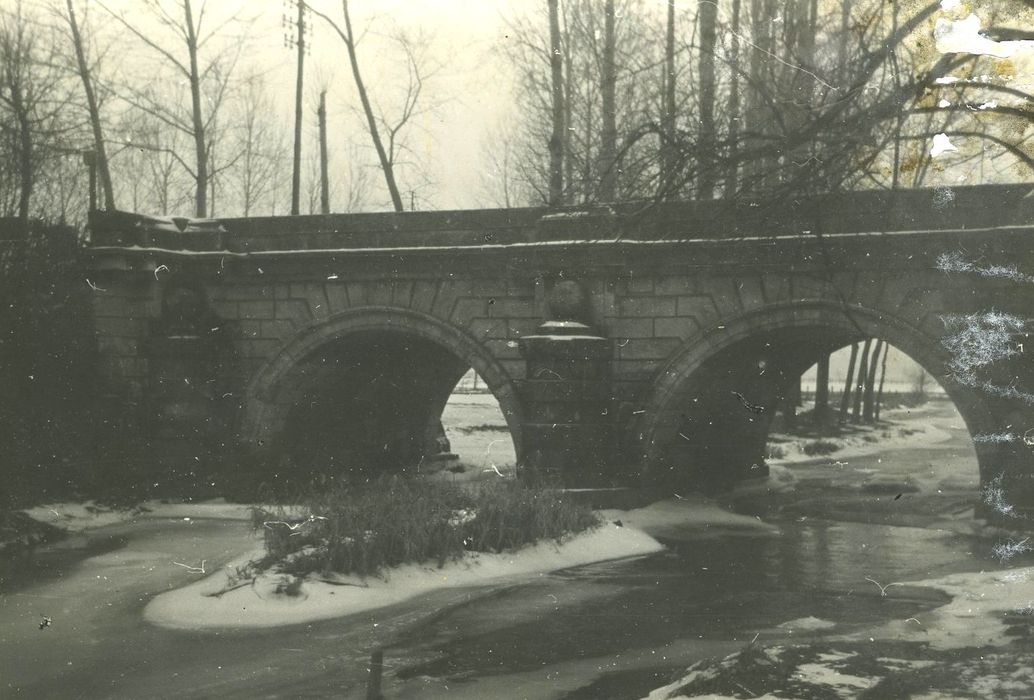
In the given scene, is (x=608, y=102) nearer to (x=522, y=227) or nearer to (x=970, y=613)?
(x=522, y=227)

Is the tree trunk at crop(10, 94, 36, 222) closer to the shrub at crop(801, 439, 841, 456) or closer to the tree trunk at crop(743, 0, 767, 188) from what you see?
the tree trunk at crop(743, 0, 767, 188)

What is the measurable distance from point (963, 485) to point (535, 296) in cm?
927

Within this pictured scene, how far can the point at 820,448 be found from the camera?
2534 cm

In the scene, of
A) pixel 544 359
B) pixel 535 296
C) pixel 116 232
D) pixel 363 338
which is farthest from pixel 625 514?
pixel 116 232

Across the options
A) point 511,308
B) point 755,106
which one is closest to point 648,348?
point 511,308

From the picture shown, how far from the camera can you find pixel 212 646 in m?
8.15

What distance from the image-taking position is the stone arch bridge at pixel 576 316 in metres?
12.9

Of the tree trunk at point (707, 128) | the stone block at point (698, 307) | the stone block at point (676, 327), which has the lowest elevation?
the stone block at point (676, 327)

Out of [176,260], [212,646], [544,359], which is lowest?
[212,646]

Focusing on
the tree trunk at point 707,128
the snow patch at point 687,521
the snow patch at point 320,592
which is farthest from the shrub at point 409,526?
the tree trunk at point 707,128

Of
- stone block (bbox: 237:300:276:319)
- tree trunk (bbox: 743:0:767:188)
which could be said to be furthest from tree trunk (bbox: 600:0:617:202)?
stone block (bbox: 237:300:276:319)

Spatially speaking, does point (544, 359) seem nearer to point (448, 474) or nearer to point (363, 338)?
point (363, 338)

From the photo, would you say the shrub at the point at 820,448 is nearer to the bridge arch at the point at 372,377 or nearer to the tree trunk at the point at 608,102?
the bridge arch at the point at 372,377

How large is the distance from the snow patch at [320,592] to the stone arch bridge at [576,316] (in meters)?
3.13
